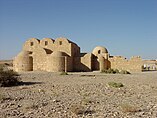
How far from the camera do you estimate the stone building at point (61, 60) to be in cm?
3095

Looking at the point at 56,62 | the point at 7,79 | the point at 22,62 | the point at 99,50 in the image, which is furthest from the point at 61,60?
the point at 7,79

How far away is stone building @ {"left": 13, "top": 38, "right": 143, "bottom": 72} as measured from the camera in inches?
1219

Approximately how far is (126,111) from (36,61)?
27.3 meters

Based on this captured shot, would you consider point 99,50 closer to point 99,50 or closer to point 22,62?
point 99,50

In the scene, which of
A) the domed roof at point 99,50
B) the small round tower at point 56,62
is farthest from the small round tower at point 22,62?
the domed roof at point 99,50

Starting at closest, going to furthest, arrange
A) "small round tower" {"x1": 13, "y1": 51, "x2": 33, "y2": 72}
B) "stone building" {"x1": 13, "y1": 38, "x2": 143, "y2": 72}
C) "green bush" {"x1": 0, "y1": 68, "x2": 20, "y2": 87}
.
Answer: "green bush" {"x1": 0, "y1": 68, "x2": 20, "y2": 87} < "stone building" {"x1": 13, "y1": 38, "x2": 143, "y2": 72} < "small round tower" {"x1": 13, "y1": 51, "x2": 33, "y2": 72}

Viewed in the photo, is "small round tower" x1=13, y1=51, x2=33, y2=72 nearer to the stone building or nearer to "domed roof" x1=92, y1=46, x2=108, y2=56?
the stone building

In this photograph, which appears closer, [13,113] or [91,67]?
[13,113]

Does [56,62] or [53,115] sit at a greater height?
[56,62]

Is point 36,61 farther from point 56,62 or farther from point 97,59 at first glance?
point 97,59

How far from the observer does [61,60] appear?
3084 centimetres

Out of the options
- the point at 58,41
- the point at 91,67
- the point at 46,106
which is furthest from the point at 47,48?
the point at 46,106

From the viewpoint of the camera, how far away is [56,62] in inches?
1201

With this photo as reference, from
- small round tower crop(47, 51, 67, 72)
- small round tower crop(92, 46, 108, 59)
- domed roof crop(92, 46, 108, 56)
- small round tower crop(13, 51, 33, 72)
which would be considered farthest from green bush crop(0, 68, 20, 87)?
domed roof crop(92, 46, 108, 56)
